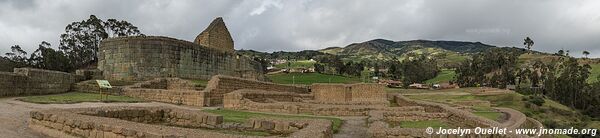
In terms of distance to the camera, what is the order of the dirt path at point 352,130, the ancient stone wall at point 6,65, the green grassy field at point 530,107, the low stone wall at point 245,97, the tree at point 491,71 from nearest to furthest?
1. the dirt path at point 352,130
2. the low stone wall at point 245,97
3. the green grassy field at point 530,107
4. the ancient stone wall at point 6,65
5. the tree at point 491,71

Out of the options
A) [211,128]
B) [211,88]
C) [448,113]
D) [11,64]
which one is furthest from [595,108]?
[11,64]

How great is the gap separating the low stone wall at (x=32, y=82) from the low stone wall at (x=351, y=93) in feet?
48.5

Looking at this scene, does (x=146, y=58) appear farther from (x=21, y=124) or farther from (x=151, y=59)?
(x=21, y=124)

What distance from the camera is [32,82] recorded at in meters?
20.8

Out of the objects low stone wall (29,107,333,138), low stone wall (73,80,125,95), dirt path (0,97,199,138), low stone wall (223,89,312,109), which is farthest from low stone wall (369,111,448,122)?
low stone wall (73,80,125,95)

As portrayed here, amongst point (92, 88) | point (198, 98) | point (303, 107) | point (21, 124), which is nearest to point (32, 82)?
point (92, 88)

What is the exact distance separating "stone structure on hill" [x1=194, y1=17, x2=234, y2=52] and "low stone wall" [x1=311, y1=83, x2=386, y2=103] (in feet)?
36.9

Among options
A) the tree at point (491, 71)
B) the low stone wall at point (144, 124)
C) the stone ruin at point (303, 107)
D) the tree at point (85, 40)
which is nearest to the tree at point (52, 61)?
the tree at point (85, 40)

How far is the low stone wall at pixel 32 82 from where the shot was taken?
63.6ft

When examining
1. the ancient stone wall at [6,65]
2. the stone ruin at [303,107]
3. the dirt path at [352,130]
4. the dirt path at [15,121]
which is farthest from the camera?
the ancient stone wall at [6,65]

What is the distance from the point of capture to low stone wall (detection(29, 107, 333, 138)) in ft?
27.3

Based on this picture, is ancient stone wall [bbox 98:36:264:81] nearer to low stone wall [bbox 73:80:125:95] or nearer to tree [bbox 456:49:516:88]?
low stone wall [bbox 73:80:125:95]

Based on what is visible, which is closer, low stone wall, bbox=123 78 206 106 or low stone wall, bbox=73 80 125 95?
low stone wall, bbox=123 78 206 106

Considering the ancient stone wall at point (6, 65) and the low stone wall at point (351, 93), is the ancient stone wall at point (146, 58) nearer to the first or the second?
the low stone wall at point (351, 93)
